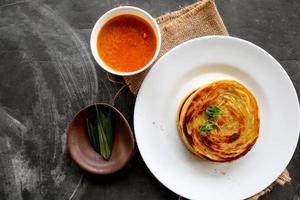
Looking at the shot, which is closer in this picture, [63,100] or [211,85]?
[211,85]

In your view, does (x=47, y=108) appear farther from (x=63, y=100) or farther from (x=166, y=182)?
(x=166, y=182)

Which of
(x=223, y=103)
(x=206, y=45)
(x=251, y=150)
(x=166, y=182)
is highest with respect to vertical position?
(x=206, y=45)

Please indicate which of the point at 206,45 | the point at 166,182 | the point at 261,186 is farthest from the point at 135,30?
the point at 261,186

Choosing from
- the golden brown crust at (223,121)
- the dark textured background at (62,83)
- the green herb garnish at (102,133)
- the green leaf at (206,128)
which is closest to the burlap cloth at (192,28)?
the dark textured background at (62,83)

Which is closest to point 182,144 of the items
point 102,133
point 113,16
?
point 102,133

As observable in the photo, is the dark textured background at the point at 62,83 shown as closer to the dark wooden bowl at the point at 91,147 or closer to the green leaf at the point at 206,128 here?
the dark wooden bowl at the point at 91,147
